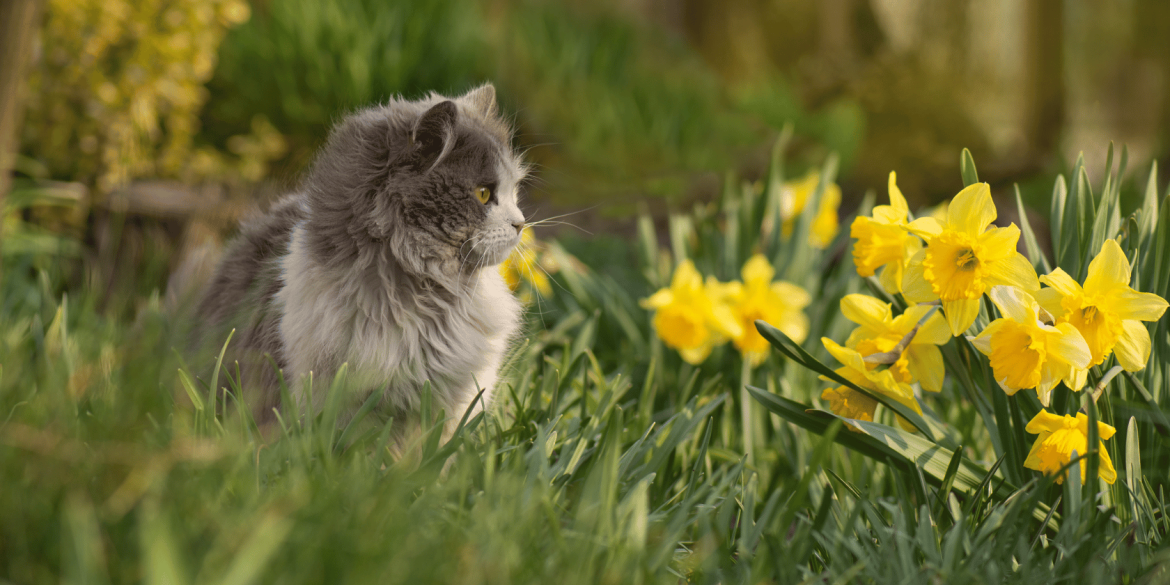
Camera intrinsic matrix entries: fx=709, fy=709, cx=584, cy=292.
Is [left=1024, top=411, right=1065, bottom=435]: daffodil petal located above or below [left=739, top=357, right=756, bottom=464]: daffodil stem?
above

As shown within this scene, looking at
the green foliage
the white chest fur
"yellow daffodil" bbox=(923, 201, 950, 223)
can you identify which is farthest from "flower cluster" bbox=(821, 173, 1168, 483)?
the green foliage

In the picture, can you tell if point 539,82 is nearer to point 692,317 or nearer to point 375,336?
point 692,317

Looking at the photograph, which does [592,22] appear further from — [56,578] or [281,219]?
[56,578]

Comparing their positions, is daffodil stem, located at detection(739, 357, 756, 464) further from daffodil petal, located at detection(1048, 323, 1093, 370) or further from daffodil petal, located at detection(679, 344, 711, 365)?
daffodil petal, located at detection(1048, 323, 1093, 370)

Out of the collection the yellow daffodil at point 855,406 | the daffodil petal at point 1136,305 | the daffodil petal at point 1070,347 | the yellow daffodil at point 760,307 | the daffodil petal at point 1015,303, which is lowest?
the yellow daffodil at point 760,307

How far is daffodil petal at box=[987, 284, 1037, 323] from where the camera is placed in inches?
57.5

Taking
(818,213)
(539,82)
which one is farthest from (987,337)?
(539,82)

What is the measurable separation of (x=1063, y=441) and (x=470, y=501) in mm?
1231

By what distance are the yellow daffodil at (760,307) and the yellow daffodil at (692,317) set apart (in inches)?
2.0

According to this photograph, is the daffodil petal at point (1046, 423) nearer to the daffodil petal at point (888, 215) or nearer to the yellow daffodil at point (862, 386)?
the yellow daffodil at point (862, 386)

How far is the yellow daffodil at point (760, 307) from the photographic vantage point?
2.54m

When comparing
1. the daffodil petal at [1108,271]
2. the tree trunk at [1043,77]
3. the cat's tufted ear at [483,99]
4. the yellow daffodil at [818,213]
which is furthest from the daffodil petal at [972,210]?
the tree trunk at [1043,77]

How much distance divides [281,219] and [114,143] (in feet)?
6.72

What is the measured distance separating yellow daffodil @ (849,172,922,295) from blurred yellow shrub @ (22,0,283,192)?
310 cm
